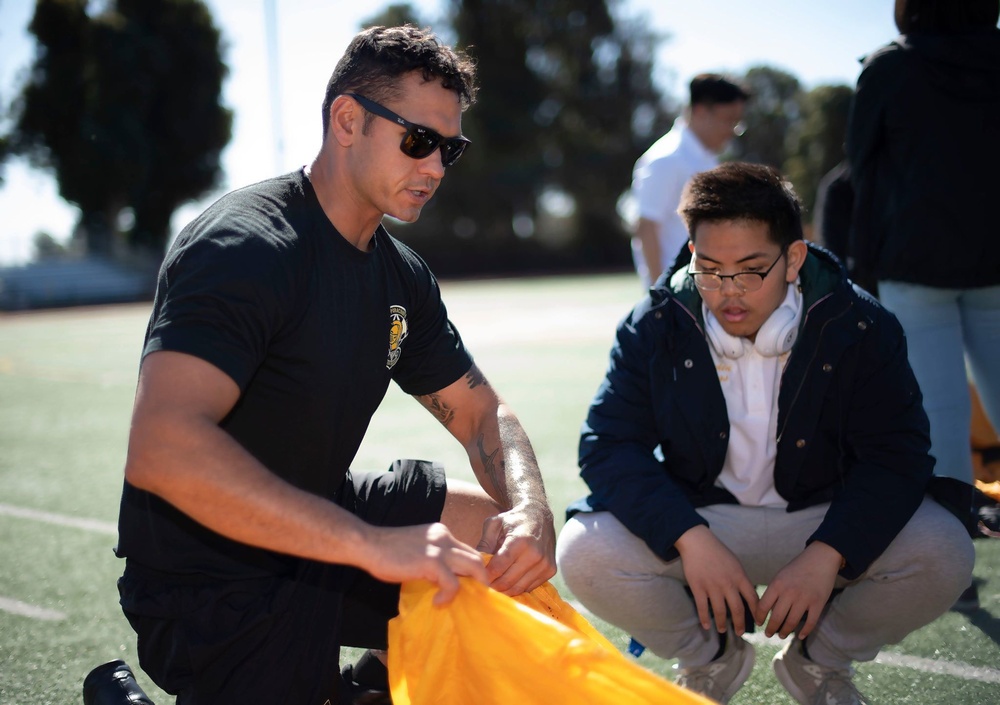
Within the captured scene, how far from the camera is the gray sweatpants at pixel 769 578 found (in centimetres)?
270

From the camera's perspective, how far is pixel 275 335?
2221 millimetres

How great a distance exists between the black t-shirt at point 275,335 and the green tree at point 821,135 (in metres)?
38.6

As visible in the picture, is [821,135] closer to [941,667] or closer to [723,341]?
[941,667]

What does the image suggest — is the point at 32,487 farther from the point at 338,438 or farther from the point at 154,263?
the point at 154,263

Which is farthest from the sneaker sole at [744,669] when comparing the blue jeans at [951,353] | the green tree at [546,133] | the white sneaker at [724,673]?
the green tree at [546,133]

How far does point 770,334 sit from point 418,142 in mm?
1246

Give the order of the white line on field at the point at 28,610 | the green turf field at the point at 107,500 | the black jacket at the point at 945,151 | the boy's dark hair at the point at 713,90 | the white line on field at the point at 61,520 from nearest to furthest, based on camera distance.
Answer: the green turf field at the point at 107,500 < the black jacket at the point at 945,151 < the white line on field at the point at 28,610 < the white line on field at the point at 61,520 < the boy's dark hair at the point at 713,90

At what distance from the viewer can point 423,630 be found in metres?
2.14

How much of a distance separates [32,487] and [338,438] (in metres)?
4.60

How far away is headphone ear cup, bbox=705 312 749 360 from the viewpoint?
9.66 ft

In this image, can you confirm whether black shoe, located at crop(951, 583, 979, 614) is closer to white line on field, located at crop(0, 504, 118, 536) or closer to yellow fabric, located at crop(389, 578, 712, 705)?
yellow fabric, located at crop(389, 578, 712, 705)

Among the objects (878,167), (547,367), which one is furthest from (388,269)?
(547,367)

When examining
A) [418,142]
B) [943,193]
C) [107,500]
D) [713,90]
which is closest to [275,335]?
[418,142]

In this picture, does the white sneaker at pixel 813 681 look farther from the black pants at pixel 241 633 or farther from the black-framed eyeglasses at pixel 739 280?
the black pants at pixel 241 633
